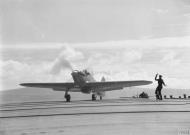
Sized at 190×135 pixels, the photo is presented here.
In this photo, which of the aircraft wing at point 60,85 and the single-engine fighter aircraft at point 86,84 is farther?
the aircraft wing at point 60,85

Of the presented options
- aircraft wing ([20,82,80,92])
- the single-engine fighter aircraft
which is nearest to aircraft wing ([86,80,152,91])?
the single-engine fighter aircraft

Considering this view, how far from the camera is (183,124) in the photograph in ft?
29.7

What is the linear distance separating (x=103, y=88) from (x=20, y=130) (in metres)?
31.5

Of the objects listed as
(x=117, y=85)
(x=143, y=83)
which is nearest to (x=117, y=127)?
(x=143, y=83)

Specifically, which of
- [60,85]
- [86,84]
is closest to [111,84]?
[86,84]

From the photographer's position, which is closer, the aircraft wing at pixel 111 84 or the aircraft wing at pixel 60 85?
the aircraft wing at pixel 111 84

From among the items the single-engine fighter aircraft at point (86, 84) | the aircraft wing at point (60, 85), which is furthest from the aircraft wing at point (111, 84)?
the aircraft wing at point (60, 85)

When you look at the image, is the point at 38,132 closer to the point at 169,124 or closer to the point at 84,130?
the point at 84,130

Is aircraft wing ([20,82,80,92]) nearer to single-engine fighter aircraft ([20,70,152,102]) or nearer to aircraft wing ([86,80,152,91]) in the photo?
single-engine fighter aircraft ([20,70,152,102])

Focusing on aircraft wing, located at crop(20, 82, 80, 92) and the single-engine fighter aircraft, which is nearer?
the single-engine fighter aircraft

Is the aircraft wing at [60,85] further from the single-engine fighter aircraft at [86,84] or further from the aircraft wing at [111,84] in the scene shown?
the aircraft wing at [111,84]

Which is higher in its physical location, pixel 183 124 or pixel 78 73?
pixel 78 73

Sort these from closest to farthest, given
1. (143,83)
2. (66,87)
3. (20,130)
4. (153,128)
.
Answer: (153,128) → (20,130) → (143,83) → (66,87)

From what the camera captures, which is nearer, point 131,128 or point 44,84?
point 131,128
